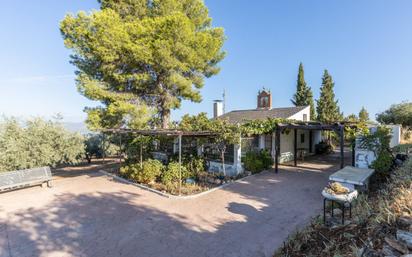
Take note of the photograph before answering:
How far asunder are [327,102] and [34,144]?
92.6 ft

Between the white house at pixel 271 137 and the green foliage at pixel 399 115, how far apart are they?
11.7 metres

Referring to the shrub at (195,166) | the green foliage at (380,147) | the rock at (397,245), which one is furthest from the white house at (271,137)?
the rock at (397,245)

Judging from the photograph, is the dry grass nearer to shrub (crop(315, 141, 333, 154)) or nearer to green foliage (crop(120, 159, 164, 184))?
green foliage (crop(120, 159, 164, 184))

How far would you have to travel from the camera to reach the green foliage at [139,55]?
11.7m

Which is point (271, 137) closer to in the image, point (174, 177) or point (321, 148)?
point (321, 148)

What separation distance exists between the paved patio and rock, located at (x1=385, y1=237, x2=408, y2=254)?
7.41 feet

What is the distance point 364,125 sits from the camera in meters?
9.62

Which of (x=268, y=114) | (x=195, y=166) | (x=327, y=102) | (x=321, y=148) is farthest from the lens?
(x=327, y=102)

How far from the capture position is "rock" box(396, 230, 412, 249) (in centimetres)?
275

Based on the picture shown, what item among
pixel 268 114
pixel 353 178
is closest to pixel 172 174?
pixel 353 178

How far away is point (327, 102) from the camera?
86.0 ft

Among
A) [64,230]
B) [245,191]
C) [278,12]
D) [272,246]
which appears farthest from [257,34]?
[64,230]

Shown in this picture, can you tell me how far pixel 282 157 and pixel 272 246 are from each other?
433 inches

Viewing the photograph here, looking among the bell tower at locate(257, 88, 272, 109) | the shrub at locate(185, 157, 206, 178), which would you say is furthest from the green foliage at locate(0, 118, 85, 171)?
the bell tower at locate(257, 88, 272, 109)
